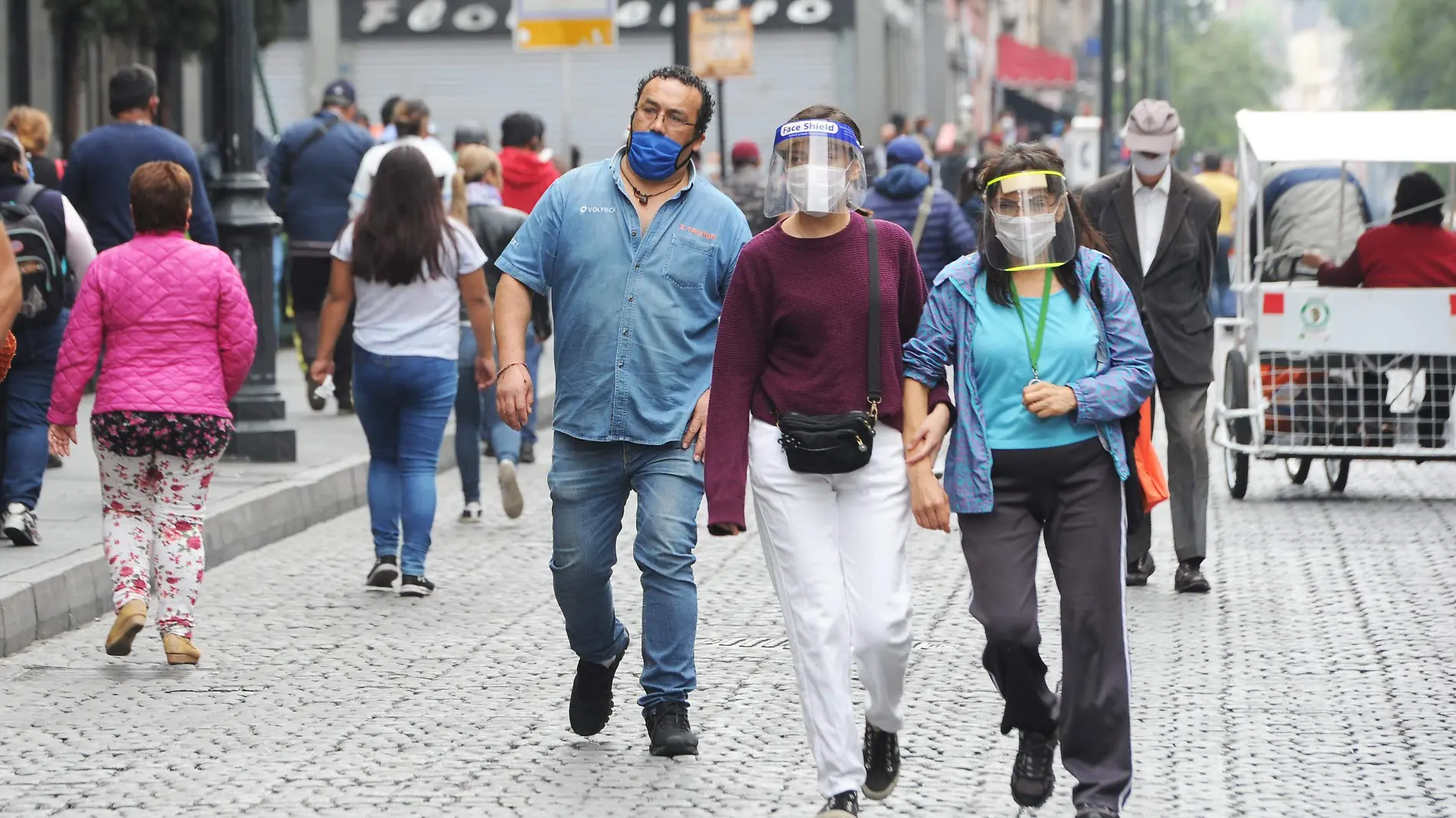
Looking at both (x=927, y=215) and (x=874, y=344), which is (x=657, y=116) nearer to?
(x=874, y=344)

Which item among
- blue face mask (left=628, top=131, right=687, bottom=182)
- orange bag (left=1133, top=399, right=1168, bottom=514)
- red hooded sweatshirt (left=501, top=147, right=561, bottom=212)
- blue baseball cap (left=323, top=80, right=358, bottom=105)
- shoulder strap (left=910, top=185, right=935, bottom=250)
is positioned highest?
blue baseball cap (left=323, top=80, right=358, bottom=105)

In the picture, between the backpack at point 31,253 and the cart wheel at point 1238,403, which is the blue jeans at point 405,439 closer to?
the backpack at point 31,253

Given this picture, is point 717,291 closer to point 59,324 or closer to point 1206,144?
point 59,324

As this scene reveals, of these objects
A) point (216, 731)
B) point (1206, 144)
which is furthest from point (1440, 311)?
point (1206, 144)

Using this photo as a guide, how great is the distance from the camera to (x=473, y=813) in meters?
5.54

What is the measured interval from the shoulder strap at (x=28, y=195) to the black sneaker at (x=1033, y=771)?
5.18m

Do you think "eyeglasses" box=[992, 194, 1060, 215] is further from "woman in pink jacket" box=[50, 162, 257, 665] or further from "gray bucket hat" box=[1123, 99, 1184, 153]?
"gray bucket hat" box=[1123, 99, 1184, 153]

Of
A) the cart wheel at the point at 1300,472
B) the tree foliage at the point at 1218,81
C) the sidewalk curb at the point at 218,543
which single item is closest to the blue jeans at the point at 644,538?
the sidewalk curb at the point at 218,543

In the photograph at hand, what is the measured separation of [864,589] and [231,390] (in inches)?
127

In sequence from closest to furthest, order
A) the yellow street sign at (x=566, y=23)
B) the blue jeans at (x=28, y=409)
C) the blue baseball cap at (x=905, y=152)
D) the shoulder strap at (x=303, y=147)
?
the blue jeans at (x=28, y=409)
the blue baseball cap at (x=905, y=152)
the shoulder strap at (x=303, y=147)
the yellow street sign at (x=566, y=23)

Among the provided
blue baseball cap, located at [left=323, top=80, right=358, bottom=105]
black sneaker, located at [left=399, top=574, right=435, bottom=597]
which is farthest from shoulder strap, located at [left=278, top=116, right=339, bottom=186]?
black sneaker, located at [left=399, top=574, right=435, bottom=597]

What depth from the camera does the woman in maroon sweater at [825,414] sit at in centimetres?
529

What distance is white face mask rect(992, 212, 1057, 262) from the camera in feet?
17.3

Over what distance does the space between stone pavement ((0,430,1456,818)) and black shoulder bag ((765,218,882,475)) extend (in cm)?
88
